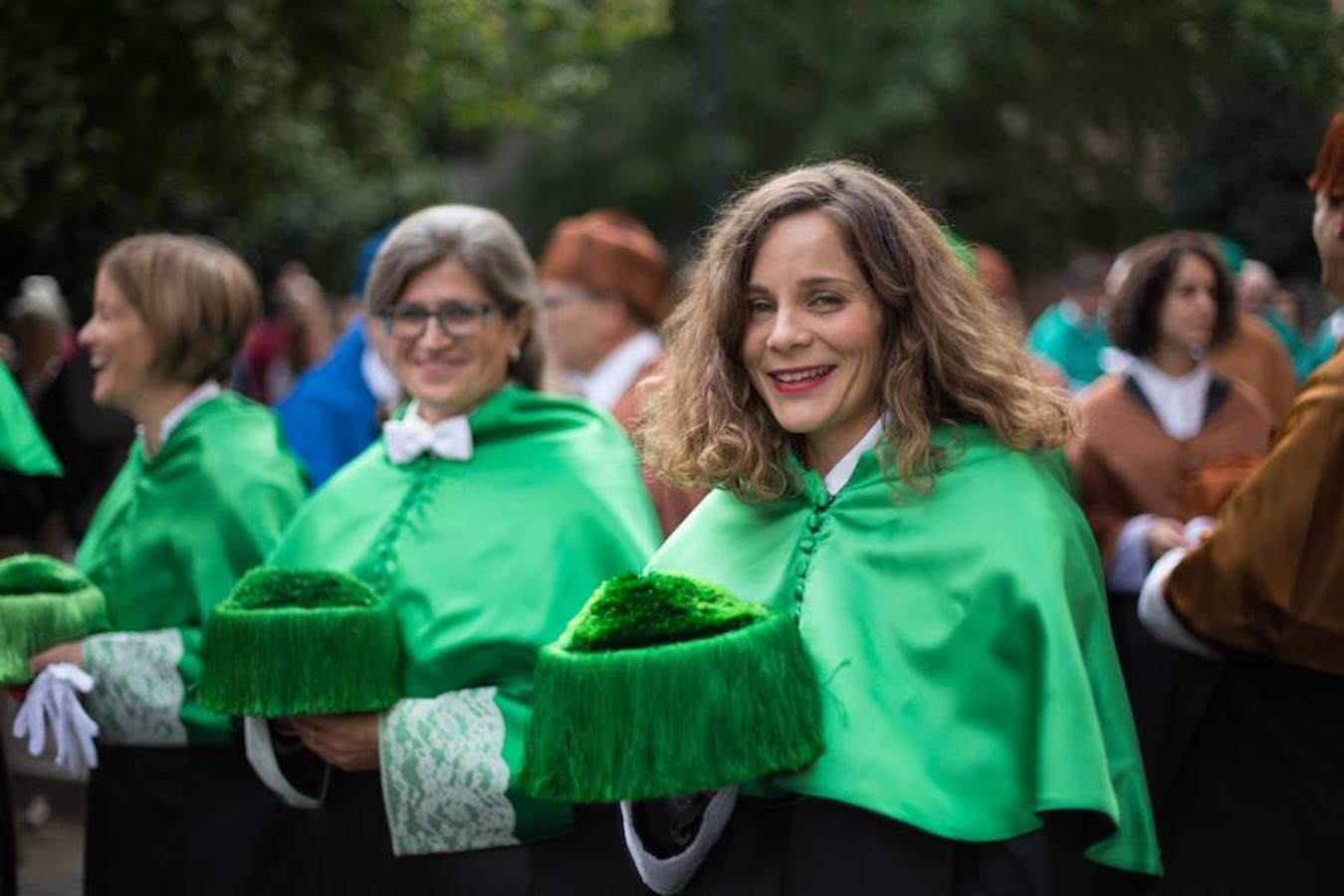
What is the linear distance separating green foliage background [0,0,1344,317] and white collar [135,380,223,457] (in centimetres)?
161

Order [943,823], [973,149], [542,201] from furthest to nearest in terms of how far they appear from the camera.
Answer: [542,201]
[973,149]
[943,823]

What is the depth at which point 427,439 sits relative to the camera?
4.72 m

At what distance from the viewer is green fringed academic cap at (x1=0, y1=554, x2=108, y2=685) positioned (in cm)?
463

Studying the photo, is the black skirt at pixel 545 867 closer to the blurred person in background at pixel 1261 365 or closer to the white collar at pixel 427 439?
the white collar at pixel 427 439

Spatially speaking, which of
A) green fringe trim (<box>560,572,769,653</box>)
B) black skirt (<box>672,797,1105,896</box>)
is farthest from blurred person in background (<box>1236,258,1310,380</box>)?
green fringe trim (<box>560,572,769,653</box>)

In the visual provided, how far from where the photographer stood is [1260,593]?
4.26 m

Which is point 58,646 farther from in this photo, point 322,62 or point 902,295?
point 322,62

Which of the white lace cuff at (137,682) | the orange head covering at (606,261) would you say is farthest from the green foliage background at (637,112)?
the white lace cuff at (137,682)

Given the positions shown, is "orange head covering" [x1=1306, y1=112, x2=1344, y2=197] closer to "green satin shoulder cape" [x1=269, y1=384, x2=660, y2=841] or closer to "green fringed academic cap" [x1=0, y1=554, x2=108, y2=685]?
"green satin shoulder cape" [x1=269, y1=384, x2=660, y2=841]

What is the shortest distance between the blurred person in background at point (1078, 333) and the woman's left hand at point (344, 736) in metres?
7.68

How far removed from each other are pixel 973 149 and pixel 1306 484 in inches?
1029

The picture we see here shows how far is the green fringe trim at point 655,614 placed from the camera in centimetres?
313

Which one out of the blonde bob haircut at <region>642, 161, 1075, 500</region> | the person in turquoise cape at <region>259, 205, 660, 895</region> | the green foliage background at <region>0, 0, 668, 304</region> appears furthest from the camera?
the green foliage background at <region>0, 0, 668, 304</region>

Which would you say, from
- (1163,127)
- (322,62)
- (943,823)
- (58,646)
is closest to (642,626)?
(943,823)
